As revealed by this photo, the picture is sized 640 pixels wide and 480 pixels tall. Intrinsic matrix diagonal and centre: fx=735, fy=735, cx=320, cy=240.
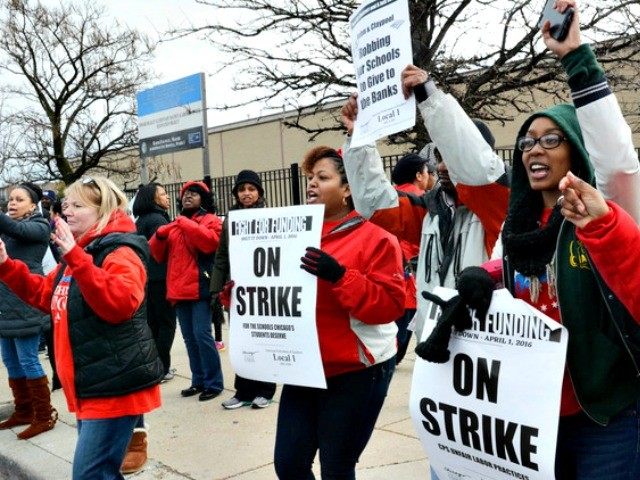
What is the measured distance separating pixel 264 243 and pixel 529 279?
4.91ft

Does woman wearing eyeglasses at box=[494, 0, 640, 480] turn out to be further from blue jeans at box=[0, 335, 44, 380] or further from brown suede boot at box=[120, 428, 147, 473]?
blue jeans at box=[0, 335, 44, 380]

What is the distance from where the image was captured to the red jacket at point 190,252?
6.43m

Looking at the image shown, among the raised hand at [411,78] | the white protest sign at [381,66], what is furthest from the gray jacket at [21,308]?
the raised hand at [411,78]

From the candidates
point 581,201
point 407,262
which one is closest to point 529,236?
point 581,201

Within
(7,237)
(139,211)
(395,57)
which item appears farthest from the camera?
(139,211)

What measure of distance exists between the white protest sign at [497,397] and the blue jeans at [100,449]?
161 cm

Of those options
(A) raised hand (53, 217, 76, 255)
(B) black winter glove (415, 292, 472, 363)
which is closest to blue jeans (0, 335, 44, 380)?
(A) raised hand (53, 217, 76, 255)

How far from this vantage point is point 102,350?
3.41 m

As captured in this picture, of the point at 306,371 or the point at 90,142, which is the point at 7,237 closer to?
the point at 306,371

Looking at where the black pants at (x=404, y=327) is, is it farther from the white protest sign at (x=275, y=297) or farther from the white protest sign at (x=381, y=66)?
the white protest sign at (x=381, y=66)

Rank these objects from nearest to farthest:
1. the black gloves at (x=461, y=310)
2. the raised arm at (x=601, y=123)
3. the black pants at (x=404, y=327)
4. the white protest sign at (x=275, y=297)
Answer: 1. the raised arm at (x=601, y=123)
2. the black gloves at (x=461, y=310)
3. the white protest sign at (x=275, y=297)
4. the black pants at (x=404, y=327)

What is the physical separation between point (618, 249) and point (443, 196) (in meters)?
1.31

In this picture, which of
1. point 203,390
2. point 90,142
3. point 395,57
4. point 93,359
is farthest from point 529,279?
point 90,142

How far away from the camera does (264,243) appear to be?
134 inches
